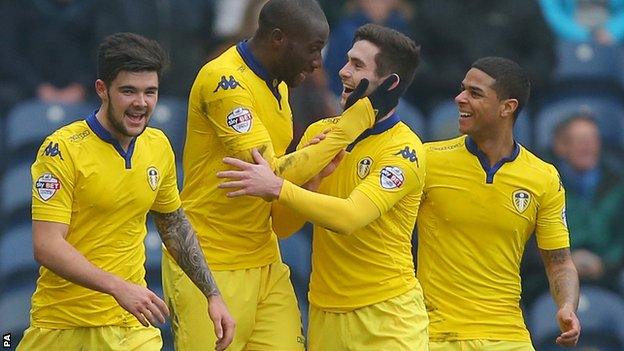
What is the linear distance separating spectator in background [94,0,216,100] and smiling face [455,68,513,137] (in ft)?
10.2

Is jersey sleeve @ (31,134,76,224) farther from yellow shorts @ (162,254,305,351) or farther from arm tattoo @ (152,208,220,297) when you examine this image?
yellow shorts @ (162,254,305,351)

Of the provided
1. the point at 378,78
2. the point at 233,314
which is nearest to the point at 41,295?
the point at 233,314

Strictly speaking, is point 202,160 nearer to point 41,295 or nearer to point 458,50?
point 41,295

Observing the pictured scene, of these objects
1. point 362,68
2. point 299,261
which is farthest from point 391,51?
point 299,261

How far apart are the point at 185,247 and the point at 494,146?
67.8 inches

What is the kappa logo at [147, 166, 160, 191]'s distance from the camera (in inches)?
267

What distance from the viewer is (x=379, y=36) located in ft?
23.4

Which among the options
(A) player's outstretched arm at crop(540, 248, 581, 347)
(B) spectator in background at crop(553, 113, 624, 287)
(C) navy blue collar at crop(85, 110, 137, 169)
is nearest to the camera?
(C) navy blue collar at crop(85, 110, 137, 169)

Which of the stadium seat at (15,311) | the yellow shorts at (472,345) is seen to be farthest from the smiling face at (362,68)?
the stadium seat at (15,311)

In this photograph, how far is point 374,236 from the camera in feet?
23.1

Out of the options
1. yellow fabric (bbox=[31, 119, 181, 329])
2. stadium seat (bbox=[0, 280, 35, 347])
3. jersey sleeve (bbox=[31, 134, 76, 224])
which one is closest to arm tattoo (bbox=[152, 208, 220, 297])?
yellow fabric (bbox=[31, 119, 181, 329])

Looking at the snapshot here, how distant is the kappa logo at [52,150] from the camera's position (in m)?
6.47

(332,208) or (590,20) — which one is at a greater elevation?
(590,20)

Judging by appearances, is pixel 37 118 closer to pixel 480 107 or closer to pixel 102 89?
pixel 102 89
